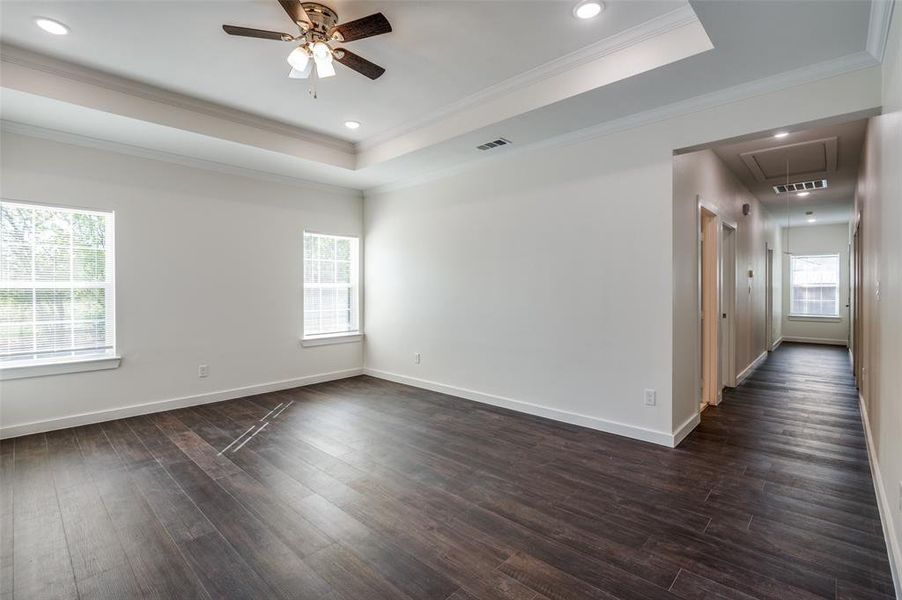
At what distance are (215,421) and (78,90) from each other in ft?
9.66

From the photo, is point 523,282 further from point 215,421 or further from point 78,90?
point 78,90

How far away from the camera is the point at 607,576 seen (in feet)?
6.10

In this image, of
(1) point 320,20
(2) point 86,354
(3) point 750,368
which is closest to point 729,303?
(3) point 750,368

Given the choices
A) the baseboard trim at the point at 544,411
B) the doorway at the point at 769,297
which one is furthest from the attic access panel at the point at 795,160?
the baseboard trim at the point at 544,411

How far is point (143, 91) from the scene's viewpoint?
343cm

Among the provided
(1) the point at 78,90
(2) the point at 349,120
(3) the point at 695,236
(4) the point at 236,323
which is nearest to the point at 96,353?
(4) the point at 236,323

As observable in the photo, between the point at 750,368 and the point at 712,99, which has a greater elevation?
the point at 712,99

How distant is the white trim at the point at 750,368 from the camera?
567 cm

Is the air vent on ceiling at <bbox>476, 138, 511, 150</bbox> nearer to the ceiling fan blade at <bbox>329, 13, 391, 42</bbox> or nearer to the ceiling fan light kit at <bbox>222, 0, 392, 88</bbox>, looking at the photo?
the ceiling fan light kit at <bbox>222, 0, 392, 88</bbox>

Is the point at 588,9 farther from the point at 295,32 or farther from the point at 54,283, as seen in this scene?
the point at 54,283

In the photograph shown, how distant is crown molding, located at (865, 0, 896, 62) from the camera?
2027mm

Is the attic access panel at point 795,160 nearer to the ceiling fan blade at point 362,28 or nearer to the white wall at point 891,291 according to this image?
the white wall at point 891,291

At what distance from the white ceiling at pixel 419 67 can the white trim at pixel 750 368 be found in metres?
4.19

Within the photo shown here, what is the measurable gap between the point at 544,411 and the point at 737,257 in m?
3.38
